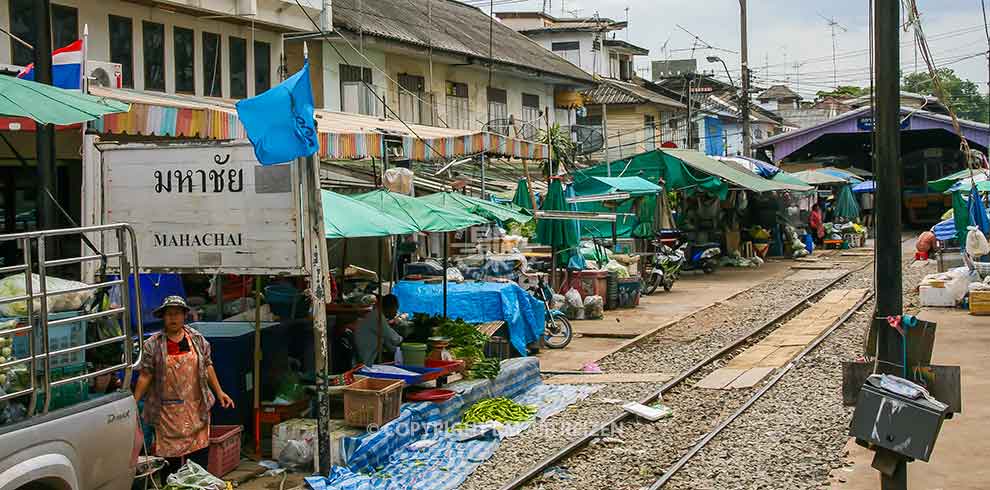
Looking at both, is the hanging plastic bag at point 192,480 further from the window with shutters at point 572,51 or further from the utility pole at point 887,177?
the window with shutters at point 572,51

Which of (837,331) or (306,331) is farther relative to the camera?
(837,331)

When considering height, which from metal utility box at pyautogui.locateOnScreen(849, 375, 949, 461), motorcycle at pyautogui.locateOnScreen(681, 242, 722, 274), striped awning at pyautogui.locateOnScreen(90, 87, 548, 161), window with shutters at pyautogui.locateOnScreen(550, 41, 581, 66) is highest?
window with shutters at pyautogui.locateOnScreen(550, 41, 581, 66)

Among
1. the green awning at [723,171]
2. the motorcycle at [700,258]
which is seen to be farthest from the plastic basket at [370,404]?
the motorcycle at [700,258]

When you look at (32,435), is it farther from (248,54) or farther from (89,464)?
(248,54)

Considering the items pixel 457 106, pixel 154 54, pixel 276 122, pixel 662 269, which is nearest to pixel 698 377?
pixel 276 122

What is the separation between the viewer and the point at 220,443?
367 inches

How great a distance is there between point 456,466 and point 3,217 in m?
10.1

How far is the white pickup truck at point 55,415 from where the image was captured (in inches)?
230

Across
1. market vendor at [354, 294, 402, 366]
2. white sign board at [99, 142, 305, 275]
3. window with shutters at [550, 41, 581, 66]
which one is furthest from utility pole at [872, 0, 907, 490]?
window with shutters at [550, 41, 581, 66]

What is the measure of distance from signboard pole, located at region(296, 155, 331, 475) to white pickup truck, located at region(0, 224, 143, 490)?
2387 millimetres

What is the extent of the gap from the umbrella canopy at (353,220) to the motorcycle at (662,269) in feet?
45.3

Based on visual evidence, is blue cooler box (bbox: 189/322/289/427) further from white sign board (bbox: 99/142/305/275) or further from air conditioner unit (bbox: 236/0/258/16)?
air conditioner unit (bbox: 236/0/258/16)

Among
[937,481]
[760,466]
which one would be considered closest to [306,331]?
[760,466]

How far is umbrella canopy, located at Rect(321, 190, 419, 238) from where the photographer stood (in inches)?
403
